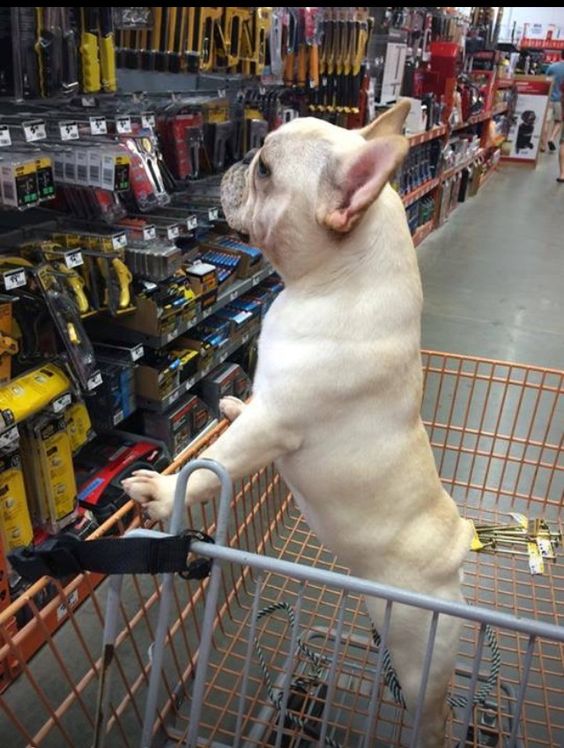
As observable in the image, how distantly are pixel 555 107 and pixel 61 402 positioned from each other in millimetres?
13588

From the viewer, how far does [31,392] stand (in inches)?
80.3

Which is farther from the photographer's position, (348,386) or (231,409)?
(231,409)

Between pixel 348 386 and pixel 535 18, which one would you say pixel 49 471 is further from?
pixel 535 18

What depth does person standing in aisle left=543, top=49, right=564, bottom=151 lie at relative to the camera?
12055 millimetres

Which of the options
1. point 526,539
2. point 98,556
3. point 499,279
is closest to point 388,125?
point 98,556

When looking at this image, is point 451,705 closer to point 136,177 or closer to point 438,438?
point 438,438

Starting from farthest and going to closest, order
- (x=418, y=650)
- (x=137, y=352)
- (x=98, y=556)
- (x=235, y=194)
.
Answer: (x=137, y=352), (x=235, y=194), (x=418, y=650), (x=98, y=556)

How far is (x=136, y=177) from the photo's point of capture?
8.63 ft

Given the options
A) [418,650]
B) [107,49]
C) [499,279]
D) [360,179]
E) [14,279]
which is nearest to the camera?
[360,179]

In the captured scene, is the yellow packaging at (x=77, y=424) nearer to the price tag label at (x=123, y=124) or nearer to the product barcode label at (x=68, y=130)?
the product barcode label at (x=68, y=130)

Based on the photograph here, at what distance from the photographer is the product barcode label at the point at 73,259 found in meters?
2.23

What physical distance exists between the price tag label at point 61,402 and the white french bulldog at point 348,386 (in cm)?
109

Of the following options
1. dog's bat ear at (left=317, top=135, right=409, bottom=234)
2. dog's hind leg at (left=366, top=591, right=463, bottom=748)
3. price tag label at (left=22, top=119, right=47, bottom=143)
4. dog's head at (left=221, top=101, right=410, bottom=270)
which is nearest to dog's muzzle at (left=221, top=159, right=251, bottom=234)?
dog's head at (left=221, top=101, right=410, bottom=270)

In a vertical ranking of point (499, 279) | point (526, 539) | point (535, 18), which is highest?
point (535, 18)
